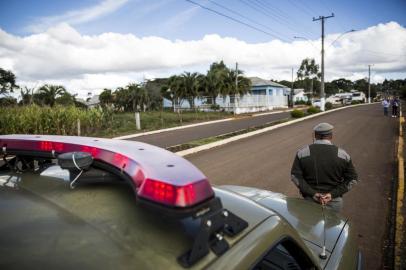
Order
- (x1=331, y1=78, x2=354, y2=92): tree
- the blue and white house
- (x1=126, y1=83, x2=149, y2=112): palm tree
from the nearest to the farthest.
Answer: the blue and white house, (x1=126, y1=83, x2=149, y2=112): palm tree, (x1=331, y1=78, x2=354, y2=92): tree

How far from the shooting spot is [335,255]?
2.43 meters

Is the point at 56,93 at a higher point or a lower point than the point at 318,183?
higher

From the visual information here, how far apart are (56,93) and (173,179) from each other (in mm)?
38226

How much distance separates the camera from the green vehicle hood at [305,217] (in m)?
2.65

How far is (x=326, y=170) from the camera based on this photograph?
386 centimetres

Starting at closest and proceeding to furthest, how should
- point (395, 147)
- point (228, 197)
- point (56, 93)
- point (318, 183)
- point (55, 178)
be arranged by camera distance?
point (55, 178)
point (228, 197)
point (318, 183)
point (395, 147)
point (56, 93)

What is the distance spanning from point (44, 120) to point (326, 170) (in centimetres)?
1704

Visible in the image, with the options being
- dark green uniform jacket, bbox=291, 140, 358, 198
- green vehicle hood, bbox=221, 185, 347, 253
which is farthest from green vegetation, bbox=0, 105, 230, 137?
dark green uniform jacket, bbox=291, 140, 358, 198

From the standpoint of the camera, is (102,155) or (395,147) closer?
(102,155)

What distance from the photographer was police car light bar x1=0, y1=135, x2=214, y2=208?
117 cm

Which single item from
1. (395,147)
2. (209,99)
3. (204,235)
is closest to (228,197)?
(204,235)

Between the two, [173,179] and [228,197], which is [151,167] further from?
[228,197]

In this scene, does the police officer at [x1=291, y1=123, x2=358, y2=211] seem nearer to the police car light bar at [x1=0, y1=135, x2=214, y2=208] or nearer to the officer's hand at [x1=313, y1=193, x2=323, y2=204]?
the officer's hand at [x1=313, y1=193, x2=323, y2=204]

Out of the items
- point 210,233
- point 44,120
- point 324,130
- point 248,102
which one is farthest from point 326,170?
point 248,102
